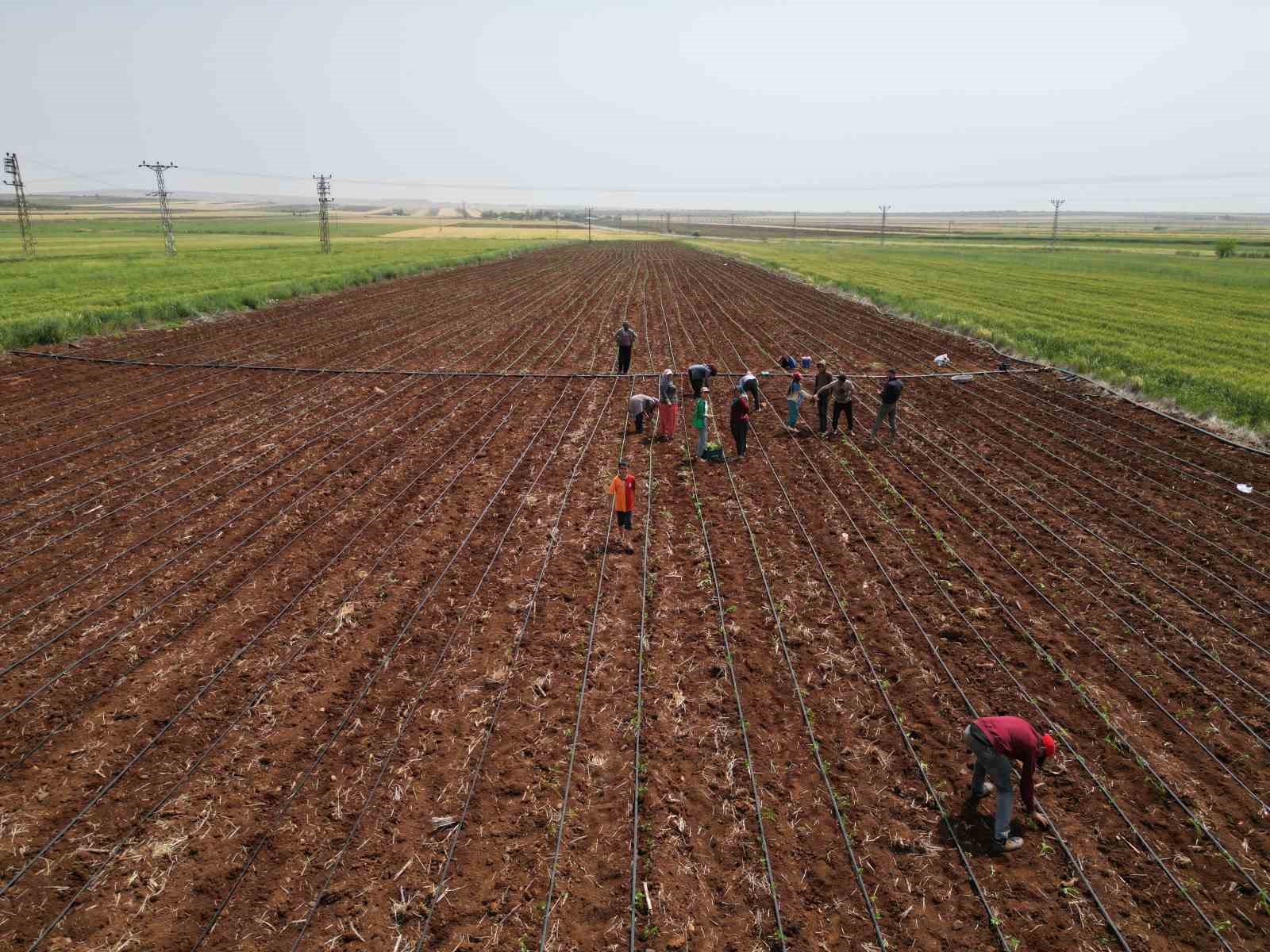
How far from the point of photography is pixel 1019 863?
5699mm

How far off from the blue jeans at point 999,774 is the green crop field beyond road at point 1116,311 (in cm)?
1506

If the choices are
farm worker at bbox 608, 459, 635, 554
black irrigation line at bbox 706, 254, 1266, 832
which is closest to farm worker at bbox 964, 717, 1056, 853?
black irrigation line at bbox 706, 254, 1266, 832

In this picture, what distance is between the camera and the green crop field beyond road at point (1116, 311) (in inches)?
782

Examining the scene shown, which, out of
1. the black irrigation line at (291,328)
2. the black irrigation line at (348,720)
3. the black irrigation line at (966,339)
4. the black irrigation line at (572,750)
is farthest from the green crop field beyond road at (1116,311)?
the black irrigation line at (291,328)

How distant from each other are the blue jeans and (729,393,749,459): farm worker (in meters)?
8.55

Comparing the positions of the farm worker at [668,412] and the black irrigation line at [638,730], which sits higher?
the farm worker at [668,412]

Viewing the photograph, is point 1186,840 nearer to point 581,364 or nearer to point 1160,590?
point 1160,590

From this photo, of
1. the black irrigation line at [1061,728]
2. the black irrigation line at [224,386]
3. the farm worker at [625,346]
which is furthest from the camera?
the farm worker at [625,346]

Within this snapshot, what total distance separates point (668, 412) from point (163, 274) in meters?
39.7

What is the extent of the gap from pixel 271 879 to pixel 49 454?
12080mm

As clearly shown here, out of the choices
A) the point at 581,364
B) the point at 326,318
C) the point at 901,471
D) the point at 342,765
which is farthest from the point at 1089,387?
the point at 326,318

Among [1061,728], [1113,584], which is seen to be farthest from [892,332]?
[1061,728]

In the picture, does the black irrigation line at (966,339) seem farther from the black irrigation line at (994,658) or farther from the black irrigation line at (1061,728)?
the black irrigation line at (1061,728)

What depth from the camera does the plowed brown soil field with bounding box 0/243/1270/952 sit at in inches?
208
